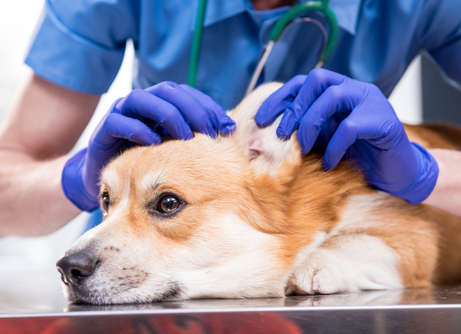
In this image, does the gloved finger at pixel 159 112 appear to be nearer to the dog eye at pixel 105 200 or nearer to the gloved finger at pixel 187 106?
the gloved finger at pixel 187 106

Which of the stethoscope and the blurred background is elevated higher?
the stethoscope

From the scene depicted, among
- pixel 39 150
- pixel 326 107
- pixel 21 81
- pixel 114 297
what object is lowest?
pixel 21 81

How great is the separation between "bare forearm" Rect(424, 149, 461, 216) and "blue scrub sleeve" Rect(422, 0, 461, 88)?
0.44m

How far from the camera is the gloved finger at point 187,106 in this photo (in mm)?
931

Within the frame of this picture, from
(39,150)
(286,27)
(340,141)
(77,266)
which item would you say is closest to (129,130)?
(77,266)

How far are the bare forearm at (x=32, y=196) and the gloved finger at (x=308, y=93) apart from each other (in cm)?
70

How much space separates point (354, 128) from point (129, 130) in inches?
16.4

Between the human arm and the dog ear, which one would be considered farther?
the human arm

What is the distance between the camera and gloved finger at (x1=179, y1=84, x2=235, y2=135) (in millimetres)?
956

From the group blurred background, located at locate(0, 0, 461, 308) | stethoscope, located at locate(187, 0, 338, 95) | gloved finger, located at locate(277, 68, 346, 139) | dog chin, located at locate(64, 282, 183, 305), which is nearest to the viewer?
dog chin, located at locate(64, 282, 183, 305)

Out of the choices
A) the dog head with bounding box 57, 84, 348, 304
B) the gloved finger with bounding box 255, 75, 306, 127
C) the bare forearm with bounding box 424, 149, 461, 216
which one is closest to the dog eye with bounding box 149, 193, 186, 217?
the dog head with bounding box 57, 84, 348, 304

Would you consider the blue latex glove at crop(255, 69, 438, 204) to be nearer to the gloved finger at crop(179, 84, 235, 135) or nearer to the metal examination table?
the gloved finger at crop(179, 84, 235, 135)

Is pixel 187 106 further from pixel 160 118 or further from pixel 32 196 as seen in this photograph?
pixel 32 196

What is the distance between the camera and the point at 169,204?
0.88m
